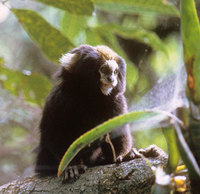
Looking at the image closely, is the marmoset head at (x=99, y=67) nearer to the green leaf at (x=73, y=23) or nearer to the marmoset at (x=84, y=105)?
the marmoset at (x=84, y=105)

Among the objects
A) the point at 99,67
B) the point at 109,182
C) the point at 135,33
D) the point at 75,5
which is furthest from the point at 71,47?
the point at 109,182

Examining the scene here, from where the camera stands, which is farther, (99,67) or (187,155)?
(99,67)

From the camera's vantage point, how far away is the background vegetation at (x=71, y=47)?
2625mm

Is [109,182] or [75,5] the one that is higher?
[75,5]

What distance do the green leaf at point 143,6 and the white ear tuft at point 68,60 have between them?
0.51 metres

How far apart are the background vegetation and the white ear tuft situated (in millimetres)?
67

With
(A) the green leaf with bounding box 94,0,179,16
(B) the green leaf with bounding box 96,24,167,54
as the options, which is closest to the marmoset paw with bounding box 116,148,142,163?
(A) the green leaf with bounding box 94,0,179,16

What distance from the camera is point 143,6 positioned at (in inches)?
106

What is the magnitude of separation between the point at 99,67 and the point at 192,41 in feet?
4.45

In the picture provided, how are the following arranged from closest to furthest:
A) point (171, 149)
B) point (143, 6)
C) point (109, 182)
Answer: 1. point (171, 149)
2. point (109, 182)
3. point (143, 6)

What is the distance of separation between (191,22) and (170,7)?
1.34m

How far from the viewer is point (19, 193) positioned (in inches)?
86.0

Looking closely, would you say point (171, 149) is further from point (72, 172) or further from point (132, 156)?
point (72, 172)

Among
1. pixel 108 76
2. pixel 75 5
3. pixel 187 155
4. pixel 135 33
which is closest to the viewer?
pixel 187 155
